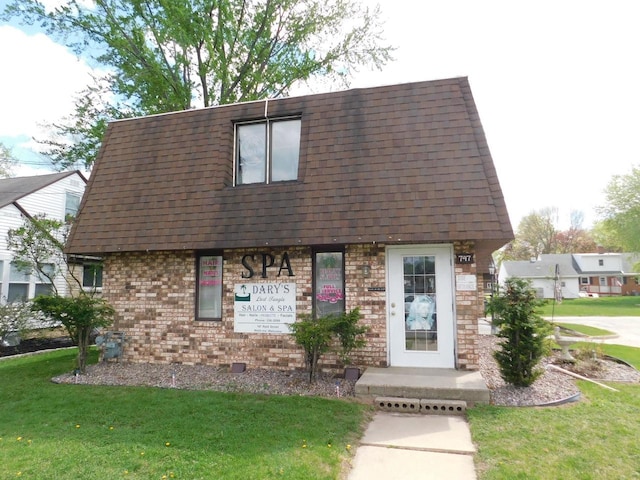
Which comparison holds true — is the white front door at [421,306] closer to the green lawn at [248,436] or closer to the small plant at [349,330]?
the small plant at [349,330]

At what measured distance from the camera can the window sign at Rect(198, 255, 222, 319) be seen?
8070 millimetres

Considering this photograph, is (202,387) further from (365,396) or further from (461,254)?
(461,254)

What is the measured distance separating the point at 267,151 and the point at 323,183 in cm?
172

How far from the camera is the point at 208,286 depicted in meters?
8.12

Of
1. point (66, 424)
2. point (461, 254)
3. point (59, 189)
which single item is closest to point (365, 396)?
point (461, 254)

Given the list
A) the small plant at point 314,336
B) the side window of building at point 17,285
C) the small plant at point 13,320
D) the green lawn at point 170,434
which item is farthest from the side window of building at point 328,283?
the side window of building at point 17,285

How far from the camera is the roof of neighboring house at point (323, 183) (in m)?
6.74

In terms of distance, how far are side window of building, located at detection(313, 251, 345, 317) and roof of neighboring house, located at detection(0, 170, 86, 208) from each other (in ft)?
45.0

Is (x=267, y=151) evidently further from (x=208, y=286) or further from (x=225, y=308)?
(x=225, y=308)

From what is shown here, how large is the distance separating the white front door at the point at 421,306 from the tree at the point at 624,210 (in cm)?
3711

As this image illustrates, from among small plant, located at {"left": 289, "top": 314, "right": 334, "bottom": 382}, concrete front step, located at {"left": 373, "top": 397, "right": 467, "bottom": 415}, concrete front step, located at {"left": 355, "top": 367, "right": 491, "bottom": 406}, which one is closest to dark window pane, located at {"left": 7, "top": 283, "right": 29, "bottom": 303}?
small plant, located at {"left": 289, "top": 314, "right": 334, "bottom": 382}

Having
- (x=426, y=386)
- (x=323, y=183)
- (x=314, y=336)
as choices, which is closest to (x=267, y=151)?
(x=323, y=183)

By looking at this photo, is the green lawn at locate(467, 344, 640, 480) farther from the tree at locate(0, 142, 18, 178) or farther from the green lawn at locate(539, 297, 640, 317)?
the tree at locate(0, 142, 18, 178)

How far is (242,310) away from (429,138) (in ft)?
15.9
